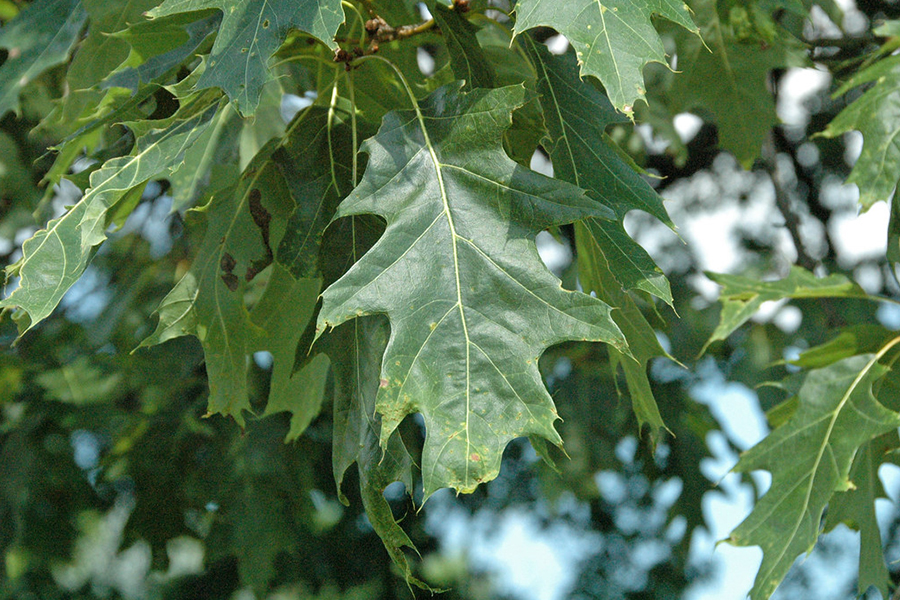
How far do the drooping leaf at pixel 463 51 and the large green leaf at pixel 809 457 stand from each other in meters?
0.86

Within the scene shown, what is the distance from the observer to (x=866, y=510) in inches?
65.7

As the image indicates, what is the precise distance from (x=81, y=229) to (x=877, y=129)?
4.22 ft

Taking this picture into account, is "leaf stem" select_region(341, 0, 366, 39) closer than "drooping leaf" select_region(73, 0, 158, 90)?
Yes

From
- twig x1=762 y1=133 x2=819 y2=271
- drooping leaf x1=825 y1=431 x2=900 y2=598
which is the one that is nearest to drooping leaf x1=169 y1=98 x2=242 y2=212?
drooping leaf x1=825 y1=431 x2=900 y2=598

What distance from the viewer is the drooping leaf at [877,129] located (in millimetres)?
1424

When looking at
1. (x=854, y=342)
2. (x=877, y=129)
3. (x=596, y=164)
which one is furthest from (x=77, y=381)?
(x=877, y=129)

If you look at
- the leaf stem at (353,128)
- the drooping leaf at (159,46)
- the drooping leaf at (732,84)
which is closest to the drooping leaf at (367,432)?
the leaf stem at (353,128)

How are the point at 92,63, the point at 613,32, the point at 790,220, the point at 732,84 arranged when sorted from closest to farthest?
the point at 613,32 < the point at 92,63 < the point at 732,84 < the point at 790,220

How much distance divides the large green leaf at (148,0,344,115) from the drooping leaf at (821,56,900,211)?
926 millimetres

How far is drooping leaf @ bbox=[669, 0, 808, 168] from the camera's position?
79.3 inches

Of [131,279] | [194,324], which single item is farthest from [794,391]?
[131,279]

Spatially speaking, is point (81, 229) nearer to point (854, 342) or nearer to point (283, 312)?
point (283, 312)

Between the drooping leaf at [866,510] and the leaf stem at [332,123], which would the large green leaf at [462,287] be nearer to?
the leaf stem at [332,123]

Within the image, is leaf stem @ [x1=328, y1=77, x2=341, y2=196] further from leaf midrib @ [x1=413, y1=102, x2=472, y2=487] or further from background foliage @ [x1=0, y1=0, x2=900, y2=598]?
leaf midrib @ [x1=413, y1=102, x2=472, y2=487]
